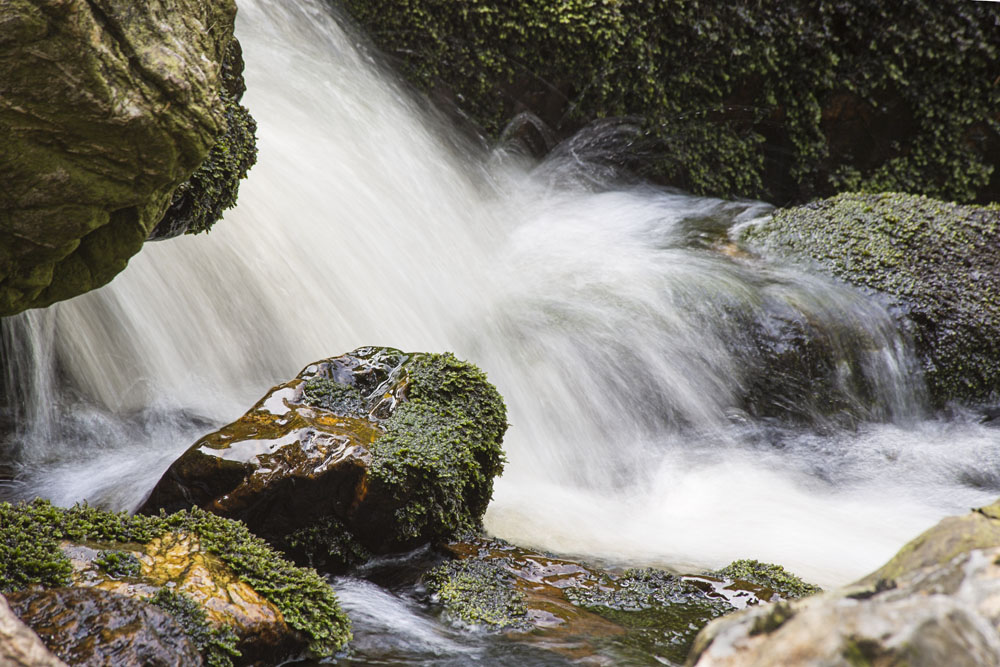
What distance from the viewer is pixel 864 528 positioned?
4996 millimetres

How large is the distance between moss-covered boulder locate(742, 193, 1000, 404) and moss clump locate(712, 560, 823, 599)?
12.3 ft

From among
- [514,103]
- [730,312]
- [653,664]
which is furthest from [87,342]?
[514,103]

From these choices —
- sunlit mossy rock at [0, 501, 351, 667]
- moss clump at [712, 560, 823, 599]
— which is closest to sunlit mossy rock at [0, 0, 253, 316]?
sunlit mossy rock at [0, 501, 351, 667]

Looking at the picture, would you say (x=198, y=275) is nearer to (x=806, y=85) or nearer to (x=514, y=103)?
(x=514, y=103)

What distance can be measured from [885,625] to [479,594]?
2430 mm

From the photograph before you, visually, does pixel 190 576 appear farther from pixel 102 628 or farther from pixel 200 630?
pixel 102 628

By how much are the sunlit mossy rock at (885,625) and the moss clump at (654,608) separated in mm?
1697

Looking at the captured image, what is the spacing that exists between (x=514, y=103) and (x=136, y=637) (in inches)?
328

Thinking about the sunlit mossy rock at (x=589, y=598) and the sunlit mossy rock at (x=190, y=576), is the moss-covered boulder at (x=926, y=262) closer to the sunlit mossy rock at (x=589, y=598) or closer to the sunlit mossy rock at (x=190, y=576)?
the sunlit mossy rock at (x=589, y=598)

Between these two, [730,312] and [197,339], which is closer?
[197,339]

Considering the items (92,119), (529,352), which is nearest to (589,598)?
(92,119)

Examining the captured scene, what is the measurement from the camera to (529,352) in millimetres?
6336

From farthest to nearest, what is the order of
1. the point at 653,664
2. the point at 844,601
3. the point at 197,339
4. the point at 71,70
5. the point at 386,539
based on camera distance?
the point at 197,339 → the point at 386,539 → the point at 653,664 → the point at 71,70 → the point at 844,601

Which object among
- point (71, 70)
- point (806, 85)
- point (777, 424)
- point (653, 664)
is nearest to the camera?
point (71, 70)
